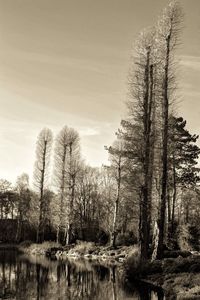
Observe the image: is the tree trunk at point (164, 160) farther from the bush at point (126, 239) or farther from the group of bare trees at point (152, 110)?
the bush at point (126, 239)

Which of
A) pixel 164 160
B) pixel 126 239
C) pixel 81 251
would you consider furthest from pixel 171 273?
pixel 126 239

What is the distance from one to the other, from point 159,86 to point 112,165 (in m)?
16.3

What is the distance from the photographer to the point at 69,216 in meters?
39.2

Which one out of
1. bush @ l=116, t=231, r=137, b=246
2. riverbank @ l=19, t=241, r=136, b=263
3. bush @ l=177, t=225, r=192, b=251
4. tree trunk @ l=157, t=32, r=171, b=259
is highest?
tree trunk @ l=157, t=32, r=171, b=259

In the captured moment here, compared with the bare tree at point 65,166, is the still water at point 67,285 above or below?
below

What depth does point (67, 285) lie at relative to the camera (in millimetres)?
16578

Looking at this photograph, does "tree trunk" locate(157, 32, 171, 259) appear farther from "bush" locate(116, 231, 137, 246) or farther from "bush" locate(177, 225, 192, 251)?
"bush" locate(116, 231, 137, 246)

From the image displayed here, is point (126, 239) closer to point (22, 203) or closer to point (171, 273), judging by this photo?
point (171, 273)

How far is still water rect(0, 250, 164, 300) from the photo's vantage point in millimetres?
13961

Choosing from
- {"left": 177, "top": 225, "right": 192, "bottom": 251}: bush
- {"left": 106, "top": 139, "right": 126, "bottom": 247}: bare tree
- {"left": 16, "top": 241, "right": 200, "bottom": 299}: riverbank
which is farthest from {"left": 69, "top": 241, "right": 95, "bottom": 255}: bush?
{"left": 177, "top": 225, "right": 192, "bottom": 251}: bush

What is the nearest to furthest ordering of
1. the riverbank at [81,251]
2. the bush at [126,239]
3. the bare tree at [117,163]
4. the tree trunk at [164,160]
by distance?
the tree trunk at [164,160]
the riverbank at [81,251]
the bare tree at [117,163]
the bush at [126,239]

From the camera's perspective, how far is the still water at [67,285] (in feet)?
45.8

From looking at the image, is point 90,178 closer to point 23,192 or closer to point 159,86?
point 23,192

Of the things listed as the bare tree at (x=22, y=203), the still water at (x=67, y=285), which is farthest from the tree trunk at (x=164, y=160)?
the bare tree at (x=22, y=203)
